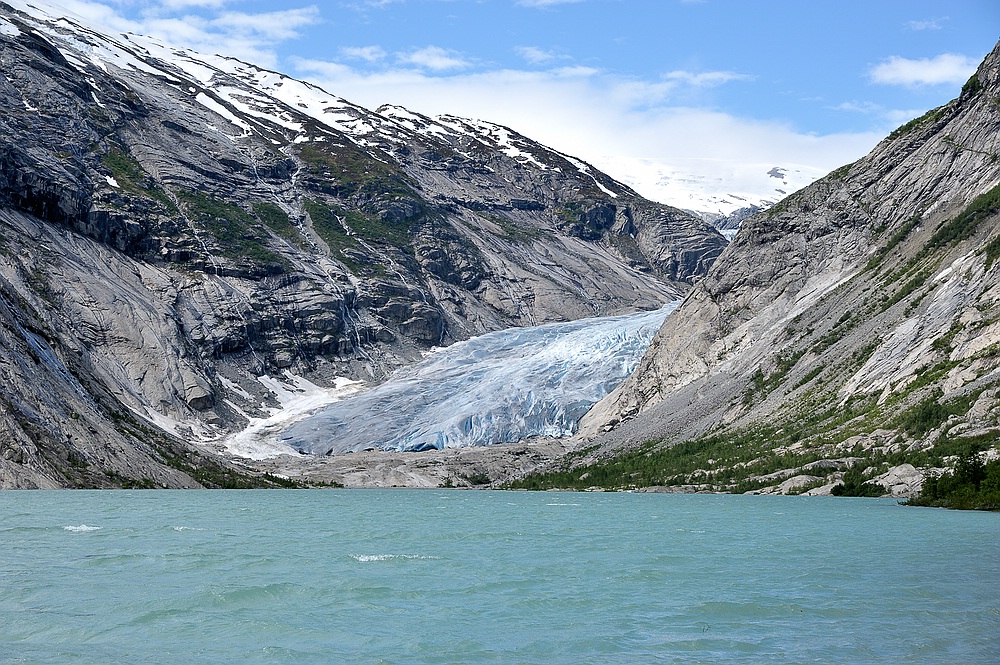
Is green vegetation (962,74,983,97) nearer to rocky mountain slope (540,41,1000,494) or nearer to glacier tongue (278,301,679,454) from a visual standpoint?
rocky mountain slope (540,41,1000,494)

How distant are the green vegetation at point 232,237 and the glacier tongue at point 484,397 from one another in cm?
3405

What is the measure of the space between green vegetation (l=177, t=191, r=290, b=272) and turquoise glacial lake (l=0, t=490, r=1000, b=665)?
139394 millimetres

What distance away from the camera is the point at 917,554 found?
38719 millimetres

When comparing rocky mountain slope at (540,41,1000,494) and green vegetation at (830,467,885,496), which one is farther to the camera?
rocky mountain slope at (540,41,1000,494)

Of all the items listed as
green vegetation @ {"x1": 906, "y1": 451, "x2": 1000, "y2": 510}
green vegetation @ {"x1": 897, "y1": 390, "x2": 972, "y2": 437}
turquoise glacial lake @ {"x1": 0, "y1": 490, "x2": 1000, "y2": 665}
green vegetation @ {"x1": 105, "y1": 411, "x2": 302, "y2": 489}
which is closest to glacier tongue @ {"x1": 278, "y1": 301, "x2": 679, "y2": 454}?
green vegetation @ {"x1": 105, "y1": 411, "x2": 302, "y2": 489}

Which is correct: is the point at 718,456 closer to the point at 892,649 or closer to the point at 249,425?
the point at 892,649

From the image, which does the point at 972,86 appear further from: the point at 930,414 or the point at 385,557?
Result: the point at 385,557

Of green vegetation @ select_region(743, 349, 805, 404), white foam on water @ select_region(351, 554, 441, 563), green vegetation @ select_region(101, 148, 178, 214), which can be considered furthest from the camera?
green vegetation @ select_region(101, 148, 178, 214)

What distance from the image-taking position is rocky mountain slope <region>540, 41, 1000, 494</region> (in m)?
78.0

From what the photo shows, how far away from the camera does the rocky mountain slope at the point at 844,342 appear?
78.0 meters

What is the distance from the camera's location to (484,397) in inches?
6491

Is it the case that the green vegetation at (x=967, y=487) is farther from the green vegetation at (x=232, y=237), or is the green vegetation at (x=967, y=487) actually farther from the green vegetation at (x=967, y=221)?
the green vegetation at (x=232, y=237)

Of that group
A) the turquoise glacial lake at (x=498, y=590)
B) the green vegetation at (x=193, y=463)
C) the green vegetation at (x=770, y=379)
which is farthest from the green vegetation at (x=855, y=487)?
the green vegetation at (x=193, y=463)

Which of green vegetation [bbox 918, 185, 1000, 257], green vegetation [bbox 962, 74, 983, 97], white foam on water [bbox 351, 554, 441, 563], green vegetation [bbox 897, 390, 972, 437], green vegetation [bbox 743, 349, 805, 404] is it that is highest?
green vegetation [bbox 962, 74, 983, 97]
